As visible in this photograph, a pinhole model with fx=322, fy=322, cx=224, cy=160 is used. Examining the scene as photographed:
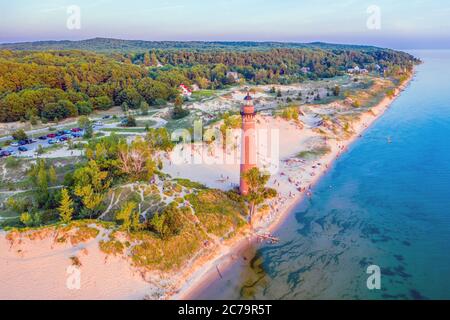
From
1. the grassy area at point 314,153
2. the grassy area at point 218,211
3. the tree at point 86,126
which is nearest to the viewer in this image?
the grassy area at point 218,211

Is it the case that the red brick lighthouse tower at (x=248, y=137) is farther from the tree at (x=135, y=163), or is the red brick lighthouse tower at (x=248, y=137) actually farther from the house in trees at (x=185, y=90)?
the house in trees at (x=185, y=90)

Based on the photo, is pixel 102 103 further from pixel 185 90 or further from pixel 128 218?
pixel 128 218

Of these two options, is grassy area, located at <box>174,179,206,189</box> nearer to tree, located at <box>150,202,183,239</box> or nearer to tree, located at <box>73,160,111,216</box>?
tree, located at <box>150,202,183,239</box>

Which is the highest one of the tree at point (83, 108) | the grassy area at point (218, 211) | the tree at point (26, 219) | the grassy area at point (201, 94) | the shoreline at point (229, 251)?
the grassy area at point (201, 94)

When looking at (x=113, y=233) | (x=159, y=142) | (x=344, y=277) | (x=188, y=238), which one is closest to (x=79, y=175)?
(x=113, y=233)

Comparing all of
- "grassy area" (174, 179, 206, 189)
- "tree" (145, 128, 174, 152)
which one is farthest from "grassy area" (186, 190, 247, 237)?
"tree" (145, 128, 174, 152)


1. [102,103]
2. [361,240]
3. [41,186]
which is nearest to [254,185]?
[361,240]

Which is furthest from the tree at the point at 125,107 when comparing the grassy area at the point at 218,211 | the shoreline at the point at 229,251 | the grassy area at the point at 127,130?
the grassy area at the point at 218,211
